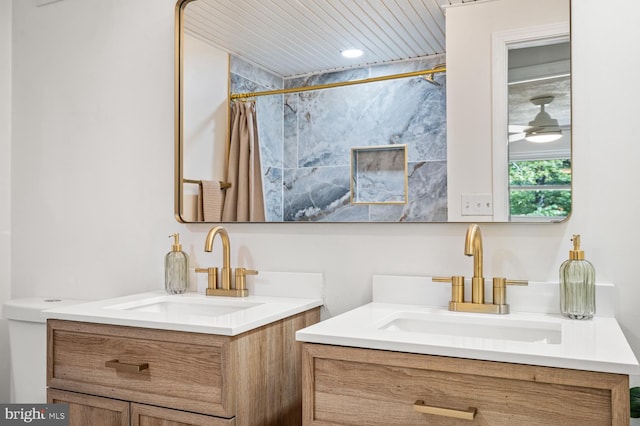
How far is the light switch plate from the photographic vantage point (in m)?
1.53

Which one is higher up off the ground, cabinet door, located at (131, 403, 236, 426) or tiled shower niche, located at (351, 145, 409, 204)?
tiled shower niche, located at (351, 145, 409, 204)

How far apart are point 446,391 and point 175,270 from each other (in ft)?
3.54

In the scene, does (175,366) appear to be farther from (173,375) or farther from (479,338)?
(479,338)

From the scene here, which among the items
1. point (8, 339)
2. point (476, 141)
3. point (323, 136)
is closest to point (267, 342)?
point (323, 136)

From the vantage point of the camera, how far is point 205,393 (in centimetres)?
132

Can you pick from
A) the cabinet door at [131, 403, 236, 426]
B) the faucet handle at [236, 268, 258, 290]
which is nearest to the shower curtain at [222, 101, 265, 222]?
the faucet handle at [236, 268, 258, 290]

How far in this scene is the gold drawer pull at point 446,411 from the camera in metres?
1.05

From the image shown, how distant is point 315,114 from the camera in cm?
173

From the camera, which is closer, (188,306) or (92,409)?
(92,409)

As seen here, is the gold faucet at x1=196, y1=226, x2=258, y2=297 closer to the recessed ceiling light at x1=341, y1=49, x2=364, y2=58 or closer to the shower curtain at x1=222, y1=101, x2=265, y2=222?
the shower curtain at x1=222, y1=101, x2=265, y2=222

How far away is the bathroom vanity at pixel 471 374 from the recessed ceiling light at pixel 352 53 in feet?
2.66

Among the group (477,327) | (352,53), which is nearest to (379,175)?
(352,53)

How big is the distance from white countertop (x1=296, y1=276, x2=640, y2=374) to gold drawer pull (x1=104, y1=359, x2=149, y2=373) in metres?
0.46

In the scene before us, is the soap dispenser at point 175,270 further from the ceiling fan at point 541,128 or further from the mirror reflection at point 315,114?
the ceiling fan at point 541,128
